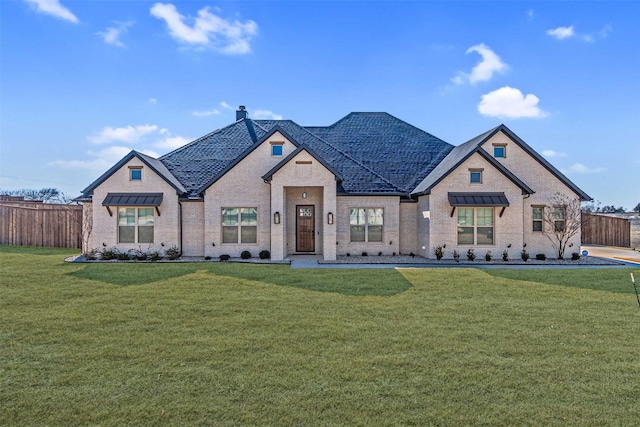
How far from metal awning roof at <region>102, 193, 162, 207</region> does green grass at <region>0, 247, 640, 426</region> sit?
23.8 feet

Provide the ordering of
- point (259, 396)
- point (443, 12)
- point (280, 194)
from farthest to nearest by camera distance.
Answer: point (280, 194)
point (443, 12)
point (259, 396)

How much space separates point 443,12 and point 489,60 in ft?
14.4

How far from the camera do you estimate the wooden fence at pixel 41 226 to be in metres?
21.0

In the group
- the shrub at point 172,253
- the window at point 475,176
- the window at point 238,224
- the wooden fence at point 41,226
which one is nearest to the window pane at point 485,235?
the window at point 475,176

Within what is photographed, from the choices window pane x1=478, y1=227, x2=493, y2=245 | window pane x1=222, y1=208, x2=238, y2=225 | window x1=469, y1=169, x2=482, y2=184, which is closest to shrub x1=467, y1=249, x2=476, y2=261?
window pane x1=478, y1=227, x2=493, y2=245

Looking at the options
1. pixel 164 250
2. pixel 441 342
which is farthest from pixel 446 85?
pixel 164 250

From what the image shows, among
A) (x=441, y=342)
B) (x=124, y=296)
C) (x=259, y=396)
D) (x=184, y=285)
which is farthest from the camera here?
(x=184, y=285)

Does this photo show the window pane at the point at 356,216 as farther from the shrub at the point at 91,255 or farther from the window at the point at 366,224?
the shrub at the point at 91,255

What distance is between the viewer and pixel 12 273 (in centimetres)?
1183

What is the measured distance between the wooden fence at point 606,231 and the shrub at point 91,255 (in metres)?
30.3

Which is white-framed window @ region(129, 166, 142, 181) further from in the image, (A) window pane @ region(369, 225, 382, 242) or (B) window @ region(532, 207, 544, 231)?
(B) window @ region(532, 207, 544, 231)

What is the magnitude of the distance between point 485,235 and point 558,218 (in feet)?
13.7

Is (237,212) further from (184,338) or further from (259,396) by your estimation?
(259,396)

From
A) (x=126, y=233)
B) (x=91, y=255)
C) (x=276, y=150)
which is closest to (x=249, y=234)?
(x=276, y=150)
